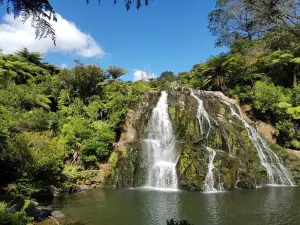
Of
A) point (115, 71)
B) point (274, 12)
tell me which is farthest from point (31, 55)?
point (274, 12)

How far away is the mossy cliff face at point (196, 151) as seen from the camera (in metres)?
16.3

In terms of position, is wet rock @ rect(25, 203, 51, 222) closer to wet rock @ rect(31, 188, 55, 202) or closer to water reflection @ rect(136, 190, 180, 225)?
wet rock @ rect(31, 188, 55, 202)

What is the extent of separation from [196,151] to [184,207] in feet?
19.1

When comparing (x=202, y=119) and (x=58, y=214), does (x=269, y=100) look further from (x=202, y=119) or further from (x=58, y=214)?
(x=58, y=214)

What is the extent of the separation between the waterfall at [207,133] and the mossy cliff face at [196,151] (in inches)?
8.2

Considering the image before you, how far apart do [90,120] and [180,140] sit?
719cm

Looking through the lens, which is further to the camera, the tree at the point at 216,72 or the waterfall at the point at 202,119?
the tree at the point at 216,72

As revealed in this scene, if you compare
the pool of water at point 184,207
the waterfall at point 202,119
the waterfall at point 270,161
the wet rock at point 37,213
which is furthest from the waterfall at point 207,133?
the wet rock at point 37,213

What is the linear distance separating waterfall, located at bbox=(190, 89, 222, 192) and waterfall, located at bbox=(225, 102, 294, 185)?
121 inches

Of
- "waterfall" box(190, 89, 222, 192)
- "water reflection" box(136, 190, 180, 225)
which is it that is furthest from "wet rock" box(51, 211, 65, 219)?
"waterfall" box(190, 89, 222, 192)

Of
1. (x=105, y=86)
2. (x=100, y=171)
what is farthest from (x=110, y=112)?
(x=100, y=171)

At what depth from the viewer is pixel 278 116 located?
74.7ft

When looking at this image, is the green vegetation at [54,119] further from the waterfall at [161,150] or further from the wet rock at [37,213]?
the waterfall at [161,150]

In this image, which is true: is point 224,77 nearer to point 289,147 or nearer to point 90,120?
point 289,147
